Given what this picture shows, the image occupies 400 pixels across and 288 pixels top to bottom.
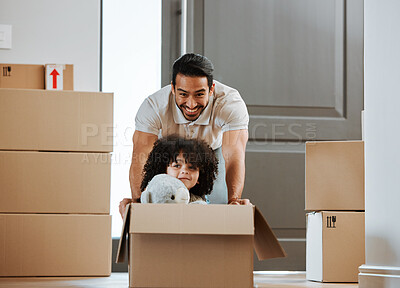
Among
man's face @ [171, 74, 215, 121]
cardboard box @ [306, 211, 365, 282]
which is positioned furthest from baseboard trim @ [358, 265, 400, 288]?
man's face @ [171, 74, 215, 121]

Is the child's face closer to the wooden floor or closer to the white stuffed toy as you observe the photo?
the white stuffed toy

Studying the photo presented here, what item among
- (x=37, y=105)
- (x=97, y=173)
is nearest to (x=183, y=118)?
(x=97, y=173)

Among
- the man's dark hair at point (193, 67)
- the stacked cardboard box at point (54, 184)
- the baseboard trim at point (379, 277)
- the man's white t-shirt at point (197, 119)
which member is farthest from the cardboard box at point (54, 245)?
the baseboard trim at point (379, 277)

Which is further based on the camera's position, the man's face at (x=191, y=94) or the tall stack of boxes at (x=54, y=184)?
the tall stack of boxes at (x=54, y=184)

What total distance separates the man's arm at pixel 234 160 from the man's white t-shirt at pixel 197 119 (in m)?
0.03

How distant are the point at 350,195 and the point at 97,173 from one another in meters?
0.90

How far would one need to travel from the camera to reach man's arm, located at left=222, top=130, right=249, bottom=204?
2.10m

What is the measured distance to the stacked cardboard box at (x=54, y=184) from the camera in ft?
7.16

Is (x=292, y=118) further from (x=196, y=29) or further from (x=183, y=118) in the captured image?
(x=183, y=118)

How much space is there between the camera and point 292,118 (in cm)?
272

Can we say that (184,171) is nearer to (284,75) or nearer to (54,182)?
(54,182)

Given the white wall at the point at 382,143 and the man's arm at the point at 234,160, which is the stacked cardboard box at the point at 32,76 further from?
the white wall at the point at 382,143

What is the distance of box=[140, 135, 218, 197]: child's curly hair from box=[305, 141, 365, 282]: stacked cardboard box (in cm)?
44

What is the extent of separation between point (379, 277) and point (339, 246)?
0.49 metres
